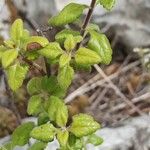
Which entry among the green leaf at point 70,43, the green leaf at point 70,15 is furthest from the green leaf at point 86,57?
the green leaf at point 70,15

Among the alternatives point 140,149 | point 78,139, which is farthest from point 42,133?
point 140,149

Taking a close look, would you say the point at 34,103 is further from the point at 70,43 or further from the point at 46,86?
the point at 70,43

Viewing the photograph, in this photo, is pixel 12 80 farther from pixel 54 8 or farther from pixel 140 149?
pixel 54 8

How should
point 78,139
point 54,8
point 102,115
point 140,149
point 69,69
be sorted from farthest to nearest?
point 54,8 → point 102,115 → point 140,149 → point 78,139 → point 69,69

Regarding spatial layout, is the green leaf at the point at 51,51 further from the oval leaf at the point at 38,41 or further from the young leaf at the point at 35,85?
the young leaf at the point at 35,85

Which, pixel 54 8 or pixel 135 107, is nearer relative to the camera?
pixel 135 107

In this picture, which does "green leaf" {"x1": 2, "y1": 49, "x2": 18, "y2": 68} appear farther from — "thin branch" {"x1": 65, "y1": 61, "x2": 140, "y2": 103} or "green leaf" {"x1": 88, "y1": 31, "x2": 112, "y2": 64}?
"thin branch" {"x1": 65, "y1": 61, "x2": 140, "y2": 103}
